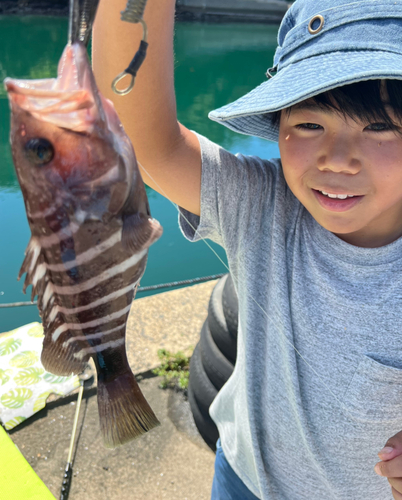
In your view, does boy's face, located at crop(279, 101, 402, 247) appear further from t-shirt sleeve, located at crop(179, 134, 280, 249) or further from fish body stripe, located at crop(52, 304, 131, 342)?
fish body stripe, located at crop(52, 304, 131, 342)

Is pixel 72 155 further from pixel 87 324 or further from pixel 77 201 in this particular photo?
pixel 87 324

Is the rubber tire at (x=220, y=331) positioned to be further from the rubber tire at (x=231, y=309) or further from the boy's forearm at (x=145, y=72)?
the boy's forearm at (x=145, y=72)

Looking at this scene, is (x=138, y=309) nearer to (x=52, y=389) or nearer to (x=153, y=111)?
(x=52, y=389)

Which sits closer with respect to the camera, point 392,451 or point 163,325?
point 392,451

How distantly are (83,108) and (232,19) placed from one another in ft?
72.2

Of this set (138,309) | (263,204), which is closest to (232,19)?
(138,309)

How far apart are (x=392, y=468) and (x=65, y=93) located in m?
1.21

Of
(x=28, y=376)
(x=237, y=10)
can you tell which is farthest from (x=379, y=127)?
(x=237, y=10)

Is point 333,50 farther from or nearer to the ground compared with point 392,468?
farther from the ground

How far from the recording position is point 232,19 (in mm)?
19734

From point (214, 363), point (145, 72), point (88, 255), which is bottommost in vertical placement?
point (214, 363)

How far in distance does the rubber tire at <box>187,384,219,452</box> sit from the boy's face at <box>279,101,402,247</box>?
1.88 metres

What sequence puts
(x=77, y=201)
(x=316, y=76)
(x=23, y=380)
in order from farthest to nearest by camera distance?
(x=23, y=380), (x=316, y=76), (x=77, y=201)

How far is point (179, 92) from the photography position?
41.6 ft
